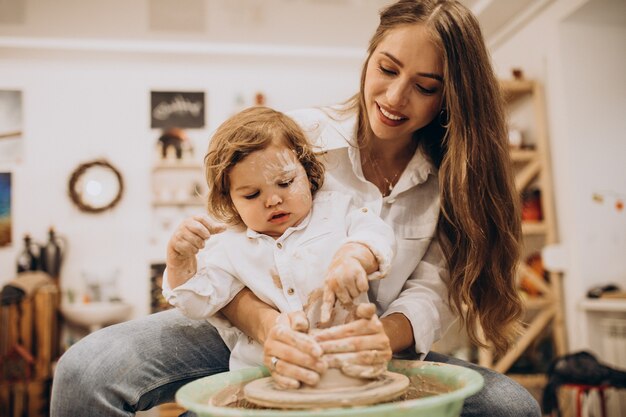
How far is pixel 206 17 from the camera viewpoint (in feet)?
13.6

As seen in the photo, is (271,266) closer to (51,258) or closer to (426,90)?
(426,90)

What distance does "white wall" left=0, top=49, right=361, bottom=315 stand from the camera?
15.7 feet

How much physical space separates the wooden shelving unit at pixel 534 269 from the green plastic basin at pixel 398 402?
287cm

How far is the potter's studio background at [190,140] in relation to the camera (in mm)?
3602

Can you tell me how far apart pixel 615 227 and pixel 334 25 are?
2.57 m

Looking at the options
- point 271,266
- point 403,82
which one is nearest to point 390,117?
point 403,82

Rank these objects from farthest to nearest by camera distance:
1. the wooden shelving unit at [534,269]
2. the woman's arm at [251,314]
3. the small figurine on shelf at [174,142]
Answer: the small figurine on shelf at [174,142], the wooden shelving unit at [534,269], the woman's arm at [251,314]

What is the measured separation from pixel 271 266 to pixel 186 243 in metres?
0.23

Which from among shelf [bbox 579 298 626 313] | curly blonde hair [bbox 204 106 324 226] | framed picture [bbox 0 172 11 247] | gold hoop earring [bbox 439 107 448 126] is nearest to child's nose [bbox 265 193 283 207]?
curly blonde hair [bbox 204 106 324 226]

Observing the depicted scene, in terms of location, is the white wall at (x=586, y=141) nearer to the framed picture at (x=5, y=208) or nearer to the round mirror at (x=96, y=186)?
the round mirror at (x=96, y=186)

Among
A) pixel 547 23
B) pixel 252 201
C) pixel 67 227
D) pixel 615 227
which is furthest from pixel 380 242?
pixel 67 227

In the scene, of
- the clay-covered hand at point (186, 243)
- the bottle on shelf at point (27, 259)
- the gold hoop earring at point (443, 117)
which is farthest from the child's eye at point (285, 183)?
the bottle on shelf at point (27, 259)

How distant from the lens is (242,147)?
1150mm

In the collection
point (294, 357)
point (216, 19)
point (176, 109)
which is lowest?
point (294, 357)
